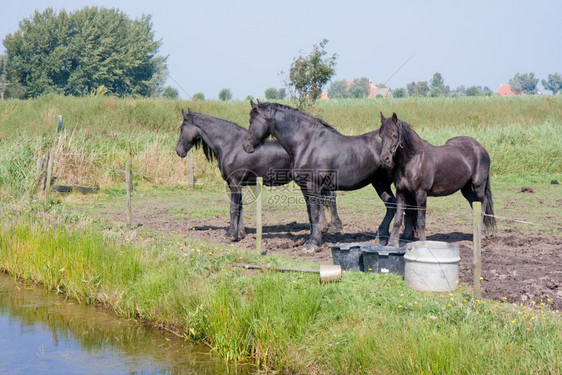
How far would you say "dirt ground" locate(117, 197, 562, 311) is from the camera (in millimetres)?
7273

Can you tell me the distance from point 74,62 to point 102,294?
1895 inches

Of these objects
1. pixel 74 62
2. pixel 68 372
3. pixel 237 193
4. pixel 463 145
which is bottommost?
pixel 68 372

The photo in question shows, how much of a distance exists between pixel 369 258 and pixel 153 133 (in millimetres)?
14916

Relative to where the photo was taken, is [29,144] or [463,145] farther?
[29,144]

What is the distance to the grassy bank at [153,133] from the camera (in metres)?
17.4

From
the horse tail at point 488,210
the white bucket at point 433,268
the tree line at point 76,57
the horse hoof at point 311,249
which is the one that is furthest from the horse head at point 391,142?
the tree line at point 76,57

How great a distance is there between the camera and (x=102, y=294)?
8.36 metres

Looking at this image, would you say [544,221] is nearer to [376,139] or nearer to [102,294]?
[376,139]

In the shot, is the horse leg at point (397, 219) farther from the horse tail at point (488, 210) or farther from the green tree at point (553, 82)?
the green tree at point (553, 82)

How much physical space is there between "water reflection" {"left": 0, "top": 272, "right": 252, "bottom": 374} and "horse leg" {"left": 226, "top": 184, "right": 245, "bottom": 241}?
3.30 meters

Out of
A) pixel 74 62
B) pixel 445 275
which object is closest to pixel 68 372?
pixel 445 275

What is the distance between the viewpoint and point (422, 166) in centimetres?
953

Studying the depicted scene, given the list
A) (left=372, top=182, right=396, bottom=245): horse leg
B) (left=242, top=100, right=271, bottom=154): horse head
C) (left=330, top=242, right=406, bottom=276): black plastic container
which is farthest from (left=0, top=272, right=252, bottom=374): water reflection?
(left=372, top=182, right=396, bottom=245): horse leg

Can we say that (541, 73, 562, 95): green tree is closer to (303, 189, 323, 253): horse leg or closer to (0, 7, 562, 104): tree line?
(0, 7, 562, 104): tree line
